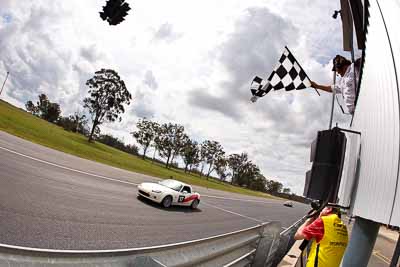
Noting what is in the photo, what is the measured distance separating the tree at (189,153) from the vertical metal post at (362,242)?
8120cm

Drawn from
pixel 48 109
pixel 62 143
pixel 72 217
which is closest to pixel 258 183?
pixel 48 109

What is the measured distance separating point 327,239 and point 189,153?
3251 inches

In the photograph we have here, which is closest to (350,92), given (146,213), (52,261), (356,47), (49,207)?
(356,47)

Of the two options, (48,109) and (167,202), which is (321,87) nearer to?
(167,202)

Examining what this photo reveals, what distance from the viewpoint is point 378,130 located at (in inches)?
75.4

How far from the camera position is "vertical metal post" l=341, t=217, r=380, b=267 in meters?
1.98

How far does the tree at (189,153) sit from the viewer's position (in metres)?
84.0

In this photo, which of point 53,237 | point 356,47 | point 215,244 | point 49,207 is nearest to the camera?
point 356,47

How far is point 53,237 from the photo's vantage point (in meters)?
6.32

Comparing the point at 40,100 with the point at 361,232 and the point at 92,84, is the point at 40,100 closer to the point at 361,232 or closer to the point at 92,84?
the point at 92,84

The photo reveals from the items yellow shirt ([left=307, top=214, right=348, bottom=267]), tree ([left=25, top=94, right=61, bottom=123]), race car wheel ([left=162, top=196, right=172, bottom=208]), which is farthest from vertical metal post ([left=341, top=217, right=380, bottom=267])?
Answer: tree ([left=25, top=94, right=61, bottom=123])

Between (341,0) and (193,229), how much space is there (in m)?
9.82

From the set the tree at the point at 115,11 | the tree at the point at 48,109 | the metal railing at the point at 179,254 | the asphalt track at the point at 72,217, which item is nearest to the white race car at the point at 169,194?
the asphalt track at the point at 72,217

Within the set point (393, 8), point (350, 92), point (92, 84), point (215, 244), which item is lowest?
point (215, 244)
